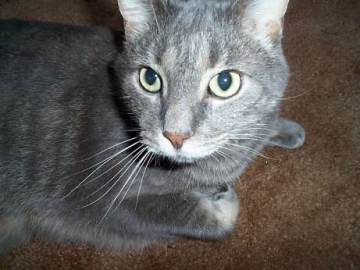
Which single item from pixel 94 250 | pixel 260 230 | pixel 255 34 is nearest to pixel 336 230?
pixel 260 230

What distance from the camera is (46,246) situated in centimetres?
129

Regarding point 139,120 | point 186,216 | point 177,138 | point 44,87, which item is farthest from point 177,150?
point 44,87

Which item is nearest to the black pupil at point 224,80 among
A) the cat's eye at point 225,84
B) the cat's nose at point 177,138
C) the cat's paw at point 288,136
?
the cat's eye at point 225,84

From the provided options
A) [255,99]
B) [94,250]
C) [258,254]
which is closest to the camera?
[255,99]

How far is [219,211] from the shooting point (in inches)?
44.8

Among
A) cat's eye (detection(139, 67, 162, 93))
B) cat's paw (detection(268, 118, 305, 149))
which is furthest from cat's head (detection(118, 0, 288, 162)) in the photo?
cat's paw (detection(268, 118, 305, 149))

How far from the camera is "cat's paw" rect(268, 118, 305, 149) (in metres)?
1.33

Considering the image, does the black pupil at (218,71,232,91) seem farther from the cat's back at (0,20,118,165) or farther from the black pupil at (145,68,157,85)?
the cat's back at (0,20,118,165)

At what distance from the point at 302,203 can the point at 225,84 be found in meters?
0.59

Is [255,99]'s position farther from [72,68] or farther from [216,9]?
[72,68]

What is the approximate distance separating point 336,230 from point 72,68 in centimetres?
96

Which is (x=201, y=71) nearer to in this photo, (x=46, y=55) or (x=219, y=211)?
(x=219, y=211)

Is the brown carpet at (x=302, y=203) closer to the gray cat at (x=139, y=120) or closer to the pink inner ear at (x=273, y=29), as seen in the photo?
the gray cat at (x=139, y=120)

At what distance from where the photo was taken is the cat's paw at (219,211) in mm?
1111
